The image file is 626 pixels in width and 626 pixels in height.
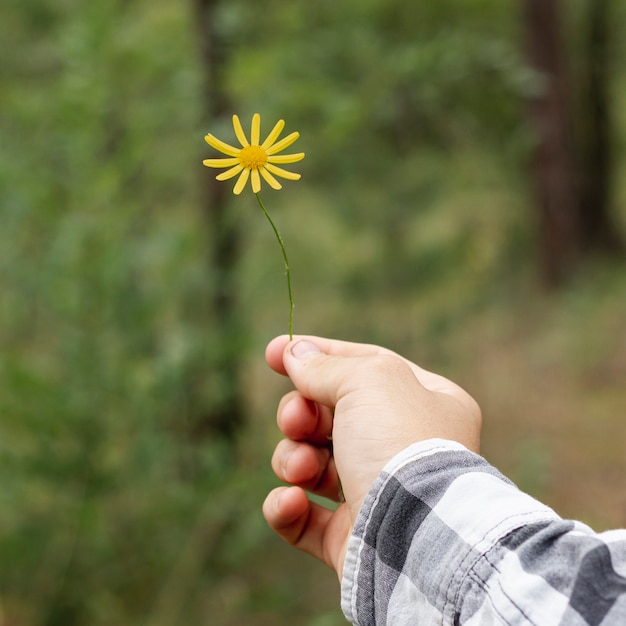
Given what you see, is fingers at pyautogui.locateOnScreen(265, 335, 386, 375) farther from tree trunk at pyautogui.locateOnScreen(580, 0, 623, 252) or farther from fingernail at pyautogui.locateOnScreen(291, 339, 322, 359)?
tree trunk at pyautogui.locateOnScreen(580, 0, 623, 252)

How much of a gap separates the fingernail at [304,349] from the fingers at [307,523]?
0.28 meters

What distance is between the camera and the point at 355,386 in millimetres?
1249

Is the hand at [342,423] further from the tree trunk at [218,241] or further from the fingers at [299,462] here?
the tree trunk at [218,241]

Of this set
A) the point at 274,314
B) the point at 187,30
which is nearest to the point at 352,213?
Answer: the point at 274,314

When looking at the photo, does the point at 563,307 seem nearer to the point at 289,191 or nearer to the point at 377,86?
the point at 289,191

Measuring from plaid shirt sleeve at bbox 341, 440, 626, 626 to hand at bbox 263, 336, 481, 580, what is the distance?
11cm

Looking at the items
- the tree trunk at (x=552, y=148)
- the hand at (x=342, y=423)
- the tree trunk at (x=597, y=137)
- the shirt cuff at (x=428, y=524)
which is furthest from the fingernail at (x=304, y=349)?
the tree trunk at (x=597, y=137)

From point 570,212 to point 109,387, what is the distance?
7129 millimetres

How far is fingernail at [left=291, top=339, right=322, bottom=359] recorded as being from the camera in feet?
4.69

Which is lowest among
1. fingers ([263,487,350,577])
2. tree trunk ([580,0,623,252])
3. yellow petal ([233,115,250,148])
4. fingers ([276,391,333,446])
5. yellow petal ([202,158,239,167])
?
fingers ([263,487,350,577])

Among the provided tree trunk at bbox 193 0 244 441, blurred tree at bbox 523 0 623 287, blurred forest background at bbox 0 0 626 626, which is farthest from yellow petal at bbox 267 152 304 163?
blurred tree at bbox 523 0 623 287

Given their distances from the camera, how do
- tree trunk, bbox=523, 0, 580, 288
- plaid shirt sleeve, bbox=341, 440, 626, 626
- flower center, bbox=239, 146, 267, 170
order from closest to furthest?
plaid shirt sleeve, bbox=341, 440, 626, 626, flower center, bbox=239, 146, 267, 170, tree trunk, bbox=523, 0, 580, 288

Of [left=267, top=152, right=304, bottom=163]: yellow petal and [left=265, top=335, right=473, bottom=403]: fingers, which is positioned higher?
[left=267, top=152, right=304, bottom=163]: yellow petal

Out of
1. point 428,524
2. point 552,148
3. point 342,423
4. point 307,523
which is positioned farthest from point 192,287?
point 552,148
